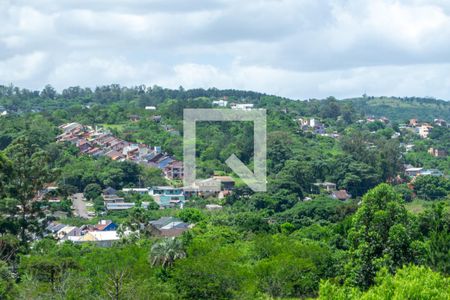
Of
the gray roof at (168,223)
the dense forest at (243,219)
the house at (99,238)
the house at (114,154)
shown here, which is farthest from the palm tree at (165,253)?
the house at (114,154)

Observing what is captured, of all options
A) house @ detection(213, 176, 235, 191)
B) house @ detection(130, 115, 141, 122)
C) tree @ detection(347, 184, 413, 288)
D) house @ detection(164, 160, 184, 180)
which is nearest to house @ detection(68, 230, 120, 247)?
house @ detection(213, 176, 235, 191)

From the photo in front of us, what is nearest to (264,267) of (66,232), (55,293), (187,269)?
(187,269)

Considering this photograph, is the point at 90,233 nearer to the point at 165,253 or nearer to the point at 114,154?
the point at 165,253

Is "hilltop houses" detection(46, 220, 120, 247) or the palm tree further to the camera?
"hilltop houses" detection(46, 220, 120, 247)

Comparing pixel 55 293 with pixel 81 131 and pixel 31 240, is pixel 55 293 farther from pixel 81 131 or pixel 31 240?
pixel 81 131

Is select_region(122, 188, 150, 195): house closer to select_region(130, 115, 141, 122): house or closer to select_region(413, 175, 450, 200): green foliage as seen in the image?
select_region(413, 175, 450, 200): green foliage

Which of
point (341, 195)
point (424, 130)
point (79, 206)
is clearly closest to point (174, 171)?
point (79, 206)

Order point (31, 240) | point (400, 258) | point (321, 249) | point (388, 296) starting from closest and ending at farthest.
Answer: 1. point (388, 296)
2. point (400, 258)
3. point (321, 249)
4. point (31, 240)

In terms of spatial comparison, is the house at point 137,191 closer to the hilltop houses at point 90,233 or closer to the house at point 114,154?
the house at point 114,154
